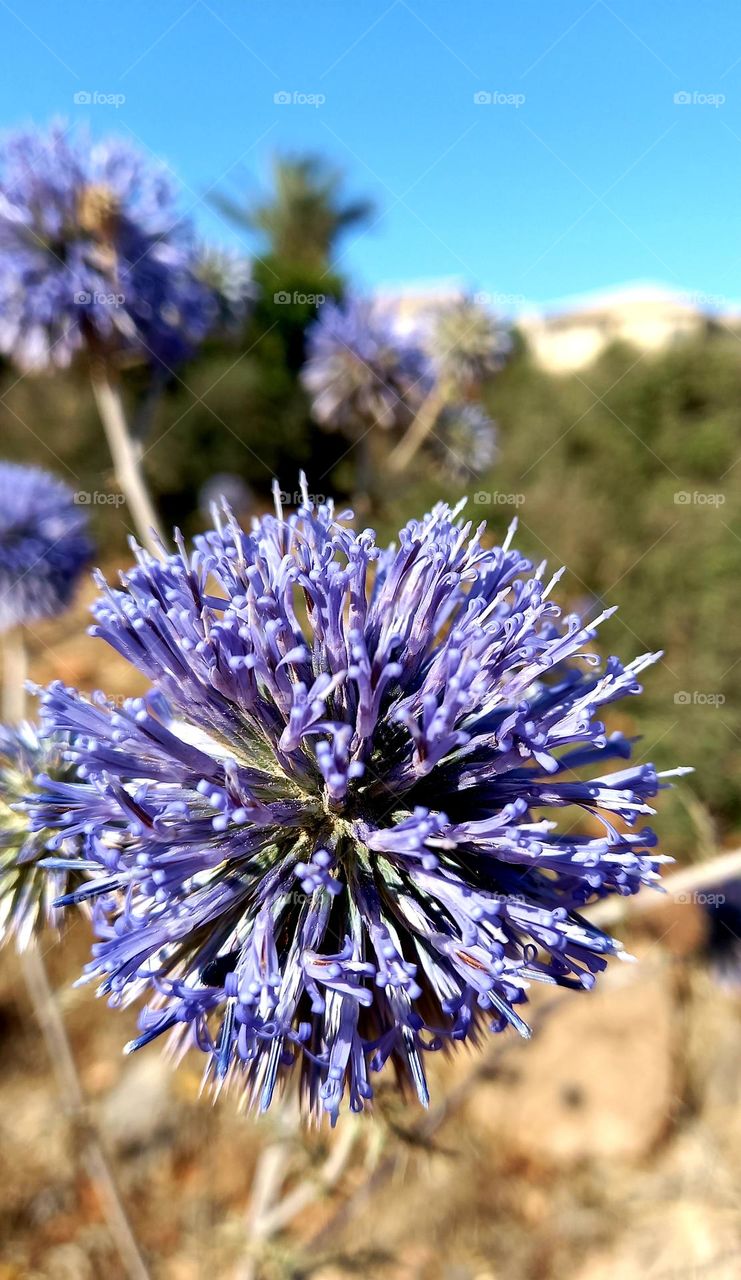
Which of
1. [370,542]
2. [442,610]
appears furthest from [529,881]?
[370,542]

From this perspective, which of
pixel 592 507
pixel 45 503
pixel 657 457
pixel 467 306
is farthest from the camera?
pixel 657 457

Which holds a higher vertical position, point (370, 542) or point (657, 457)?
point (657, 457)

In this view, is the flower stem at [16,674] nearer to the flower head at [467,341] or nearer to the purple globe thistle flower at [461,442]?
the purple globe thistle flower at [461,442]

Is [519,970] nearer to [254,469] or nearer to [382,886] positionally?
[382,886]

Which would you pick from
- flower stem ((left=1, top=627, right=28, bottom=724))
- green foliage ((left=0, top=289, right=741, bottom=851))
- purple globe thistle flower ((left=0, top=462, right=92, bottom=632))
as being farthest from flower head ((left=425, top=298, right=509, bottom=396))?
flower stem ((left=1, top=627, right=28, bottom=724))

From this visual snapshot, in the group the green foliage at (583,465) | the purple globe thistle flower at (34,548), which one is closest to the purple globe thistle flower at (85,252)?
Result: the purple globe thistle flower at (34,548)

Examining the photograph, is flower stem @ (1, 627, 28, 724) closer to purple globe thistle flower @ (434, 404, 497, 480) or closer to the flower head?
purple globe thistle flower @ (434, 404, 497, 480)
